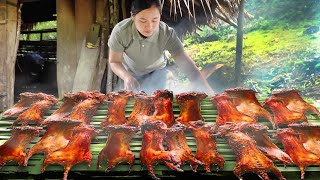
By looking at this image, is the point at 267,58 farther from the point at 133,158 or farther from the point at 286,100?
the point at 133,158

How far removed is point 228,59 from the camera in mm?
14289

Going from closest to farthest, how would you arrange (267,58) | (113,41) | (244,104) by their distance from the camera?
(244,104) < (113,41) < (267,58)

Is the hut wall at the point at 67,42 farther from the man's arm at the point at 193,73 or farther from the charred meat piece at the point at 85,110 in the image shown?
the charred meat piece at the point at 85,110

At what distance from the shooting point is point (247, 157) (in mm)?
2084

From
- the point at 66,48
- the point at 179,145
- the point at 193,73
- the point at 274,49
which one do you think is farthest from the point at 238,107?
the point at 274,49

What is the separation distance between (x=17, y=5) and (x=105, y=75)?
1.79m

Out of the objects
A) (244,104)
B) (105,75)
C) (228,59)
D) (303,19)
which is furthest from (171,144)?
(303,19)

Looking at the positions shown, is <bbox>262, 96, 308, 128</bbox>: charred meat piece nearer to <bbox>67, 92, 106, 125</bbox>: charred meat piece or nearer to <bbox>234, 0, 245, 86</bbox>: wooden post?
<bbox>67, 92, 106, 125</bbox>: charred meat piece

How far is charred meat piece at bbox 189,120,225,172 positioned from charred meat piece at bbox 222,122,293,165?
159mm

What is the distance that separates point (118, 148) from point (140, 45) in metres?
2.77

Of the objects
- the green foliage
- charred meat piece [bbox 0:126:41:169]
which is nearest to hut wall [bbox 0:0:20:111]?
charred meat piece [bbox 0:126:41:169]

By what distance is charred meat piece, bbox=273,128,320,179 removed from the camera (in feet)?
6.96

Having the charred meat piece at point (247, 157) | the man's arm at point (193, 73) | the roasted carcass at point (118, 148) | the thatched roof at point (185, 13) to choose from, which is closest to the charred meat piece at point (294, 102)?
the charred meat piece at point (247, 157)

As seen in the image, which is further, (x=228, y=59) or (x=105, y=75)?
(x=228, y=59)
